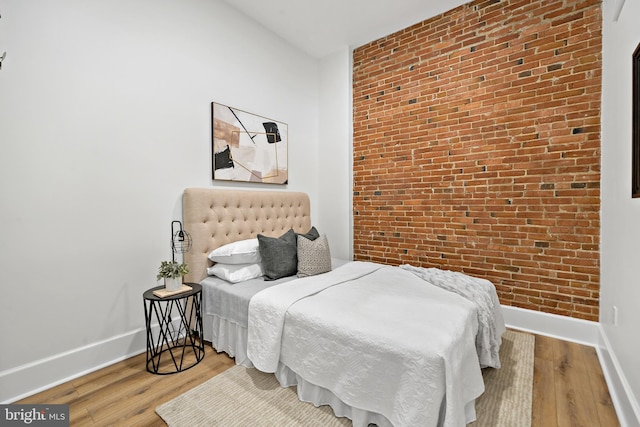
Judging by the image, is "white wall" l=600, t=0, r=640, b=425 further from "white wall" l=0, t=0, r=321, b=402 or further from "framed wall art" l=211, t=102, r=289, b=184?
"white wall" l=0, t=0, r=321, b=402

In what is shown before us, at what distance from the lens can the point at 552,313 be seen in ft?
8.41

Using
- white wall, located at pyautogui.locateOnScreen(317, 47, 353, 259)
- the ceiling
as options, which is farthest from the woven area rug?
the ceiling

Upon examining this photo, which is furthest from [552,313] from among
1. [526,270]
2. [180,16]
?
[180,16]

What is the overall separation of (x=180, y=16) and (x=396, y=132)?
2.37 m

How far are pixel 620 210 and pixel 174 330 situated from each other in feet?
11.1

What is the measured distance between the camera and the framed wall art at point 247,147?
280 cm

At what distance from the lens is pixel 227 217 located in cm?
277

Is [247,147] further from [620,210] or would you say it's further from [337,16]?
[620,210]

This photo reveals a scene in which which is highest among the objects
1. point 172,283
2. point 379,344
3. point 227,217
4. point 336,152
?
point 336,152

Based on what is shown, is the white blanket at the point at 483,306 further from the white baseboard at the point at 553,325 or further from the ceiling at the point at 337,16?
the ceiling at the point at 337,16

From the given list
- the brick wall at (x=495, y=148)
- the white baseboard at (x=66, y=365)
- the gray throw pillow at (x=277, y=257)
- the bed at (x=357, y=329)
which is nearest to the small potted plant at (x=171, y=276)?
the bed at (x=357, y=329)

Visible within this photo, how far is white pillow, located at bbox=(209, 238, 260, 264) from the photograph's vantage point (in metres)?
2.52

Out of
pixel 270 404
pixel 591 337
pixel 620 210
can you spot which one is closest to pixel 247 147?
pixel 270 404

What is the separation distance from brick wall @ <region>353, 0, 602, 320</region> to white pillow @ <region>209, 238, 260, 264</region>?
158 centimetres
